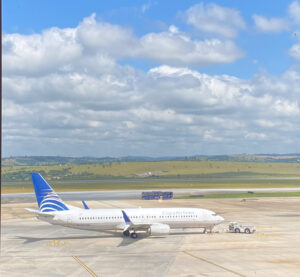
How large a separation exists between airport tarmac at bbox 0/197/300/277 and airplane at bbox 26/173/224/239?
173cm

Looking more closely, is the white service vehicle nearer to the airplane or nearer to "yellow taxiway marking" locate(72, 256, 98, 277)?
the airplane

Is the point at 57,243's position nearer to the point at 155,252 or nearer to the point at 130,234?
the point at 130,234

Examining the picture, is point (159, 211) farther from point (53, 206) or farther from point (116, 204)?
point (116, 204)

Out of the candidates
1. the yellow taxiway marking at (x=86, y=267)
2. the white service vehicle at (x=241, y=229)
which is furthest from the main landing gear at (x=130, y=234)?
the white service vehicle at (x=241, y=229)

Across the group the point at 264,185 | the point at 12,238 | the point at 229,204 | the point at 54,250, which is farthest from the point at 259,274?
the point at 264,185

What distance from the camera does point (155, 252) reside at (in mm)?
49469

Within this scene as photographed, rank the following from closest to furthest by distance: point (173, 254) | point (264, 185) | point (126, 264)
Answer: point (126, 264), point (173, 254), point (264, 185)

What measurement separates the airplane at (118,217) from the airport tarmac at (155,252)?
1725 mm

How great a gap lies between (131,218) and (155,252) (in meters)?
12.1

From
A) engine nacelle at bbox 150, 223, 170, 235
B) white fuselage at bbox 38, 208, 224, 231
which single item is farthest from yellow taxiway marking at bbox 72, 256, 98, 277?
engine nacelle at bbox 150, 223, 170, 235

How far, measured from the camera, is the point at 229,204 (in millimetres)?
104125

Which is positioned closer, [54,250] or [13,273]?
[13,273]

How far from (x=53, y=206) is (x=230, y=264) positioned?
97.2ft

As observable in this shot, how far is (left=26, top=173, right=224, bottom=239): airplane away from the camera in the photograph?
59375 mm
